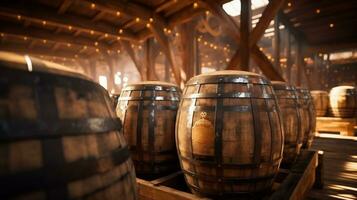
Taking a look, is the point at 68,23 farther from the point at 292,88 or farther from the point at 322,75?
the point at 322,75

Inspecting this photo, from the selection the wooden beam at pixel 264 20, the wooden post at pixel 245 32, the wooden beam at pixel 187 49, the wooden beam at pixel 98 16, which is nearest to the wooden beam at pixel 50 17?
the wooden beam at pixel 98 16

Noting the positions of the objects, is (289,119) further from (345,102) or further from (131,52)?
(131,52)

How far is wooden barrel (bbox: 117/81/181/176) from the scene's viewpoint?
2.21m

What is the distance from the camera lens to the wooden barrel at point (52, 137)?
1.84 feet

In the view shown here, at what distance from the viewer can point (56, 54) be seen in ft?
43.4

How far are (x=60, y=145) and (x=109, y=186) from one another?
0.22 meters

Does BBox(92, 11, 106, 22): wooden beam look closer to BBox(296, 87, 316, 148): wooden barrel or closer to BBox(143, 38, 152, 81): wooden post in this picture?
BBox(143, 38, 152, 81): wooden post

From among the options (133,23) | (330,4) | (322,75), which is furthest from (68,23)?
(322,75)

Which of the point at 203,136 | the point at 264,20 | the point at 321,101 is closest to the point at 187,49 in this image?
the point at 264,20

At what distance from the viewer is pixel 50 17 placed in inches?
274

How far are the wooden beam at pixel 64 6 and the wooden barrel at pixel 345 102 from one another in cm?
822

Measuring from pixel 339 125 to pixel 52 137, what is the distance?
7.84m

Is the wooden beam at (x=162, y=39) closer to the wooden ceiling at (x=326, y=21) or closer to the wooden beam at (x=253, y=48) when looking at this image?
the wooden beam at (x=253, y=48)

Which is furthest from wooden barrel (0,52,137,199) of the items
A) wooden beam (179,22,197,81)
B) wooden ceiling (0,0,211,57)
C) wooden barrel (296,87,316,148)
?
wooden beam (179,22,197,81)
